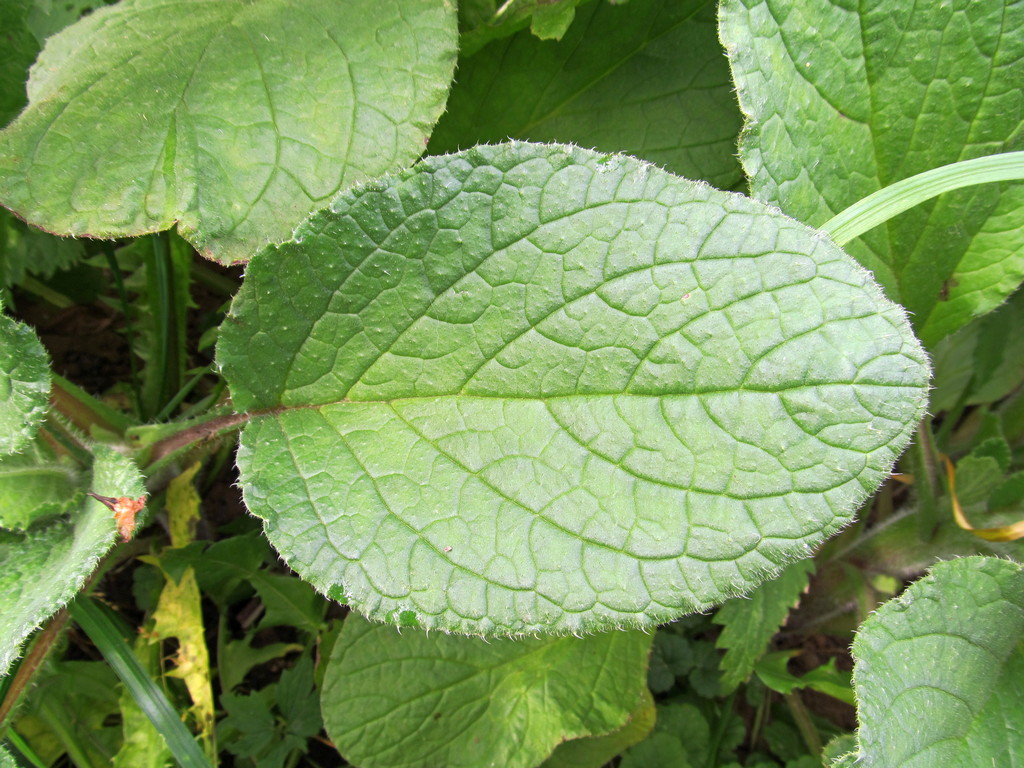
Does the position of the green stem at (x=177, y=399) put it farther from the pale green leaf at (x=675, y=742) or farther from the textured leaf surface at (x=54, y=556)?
the pale green leaf at (x=675, y=742)

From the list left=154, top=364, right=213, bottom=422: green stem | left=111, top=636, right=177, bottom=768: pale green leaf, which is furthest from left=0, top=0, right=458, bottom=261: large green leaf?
left=111, top=636, right=177, bottom=768: pale green leaf

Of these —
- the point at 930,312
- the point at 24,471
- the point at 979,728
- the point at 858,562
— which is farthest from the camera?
the point at 858,562

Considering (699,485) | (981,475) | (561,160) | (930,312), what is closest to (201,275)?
(561,160)

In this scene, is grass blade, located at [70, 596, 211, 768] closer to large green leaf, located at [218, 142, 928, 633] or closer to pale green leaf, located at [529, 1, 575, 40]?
large green leaf, located at [218, 142, 928, 633]

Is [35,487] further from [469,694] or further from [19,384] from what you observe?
[469,694]

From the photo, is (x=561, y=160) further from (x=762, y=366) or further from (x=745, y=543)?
(x=745, y=543)

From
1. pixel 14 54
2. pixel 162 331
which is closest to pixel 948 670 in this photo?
pixel 162 331
